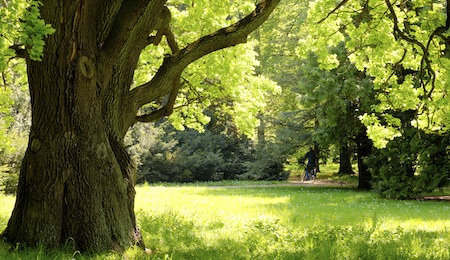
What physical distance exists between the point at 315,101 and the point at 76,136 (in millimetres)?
17951

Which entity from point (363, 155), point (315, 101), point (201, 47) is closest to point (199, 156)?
point (363, 155)

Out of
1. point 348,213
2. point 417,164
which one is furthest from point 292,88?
point 348,213

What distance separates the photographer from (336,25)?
13.2m

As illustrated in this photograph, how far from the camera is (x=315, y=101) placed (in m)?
23.0

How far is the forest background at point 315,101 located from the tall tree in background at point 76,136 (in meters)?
1.29

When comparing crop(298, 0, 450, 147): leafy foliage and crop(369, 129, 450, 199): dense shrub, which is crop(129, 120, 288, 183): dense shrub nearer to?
crop(369, 129, 450, 199): dense shrub

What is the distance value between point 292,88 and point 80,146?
83.4 ft

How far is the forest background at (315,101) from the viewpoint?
1212cm

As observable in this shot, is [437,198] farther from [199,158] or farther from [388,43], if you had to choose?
[199,158]

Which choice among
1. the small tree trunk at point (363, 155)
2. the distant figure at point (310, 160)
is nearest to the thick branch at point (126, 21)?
the small tree trunk at point (363, 155)

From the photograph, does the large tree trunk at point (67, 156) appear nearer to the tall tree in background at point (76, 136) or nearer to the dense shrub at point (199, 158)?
the tall tree in background at point (76, 136)

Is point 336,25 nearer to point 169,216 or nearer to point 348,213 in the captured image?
point 348,213

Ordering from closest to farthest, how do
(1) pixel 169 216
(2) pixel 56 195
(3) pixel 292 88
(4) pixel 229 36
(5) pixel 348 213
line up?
(2) pixel 56 195, (4) pixel 229 36, (1) pixel 169 216, (5) pixel 348 213, (3) pixel 292 88

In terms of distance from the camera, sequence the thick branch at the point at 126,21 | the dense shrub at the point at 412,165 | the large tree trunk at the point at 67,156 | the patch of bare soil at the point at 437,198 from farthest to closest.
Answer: the patch of bare soil at the point at 437,198 < the dense shrub at the point at 412,165 < the thick branch at the point at 126,21 < the large tree trunk at the point at 67,156
